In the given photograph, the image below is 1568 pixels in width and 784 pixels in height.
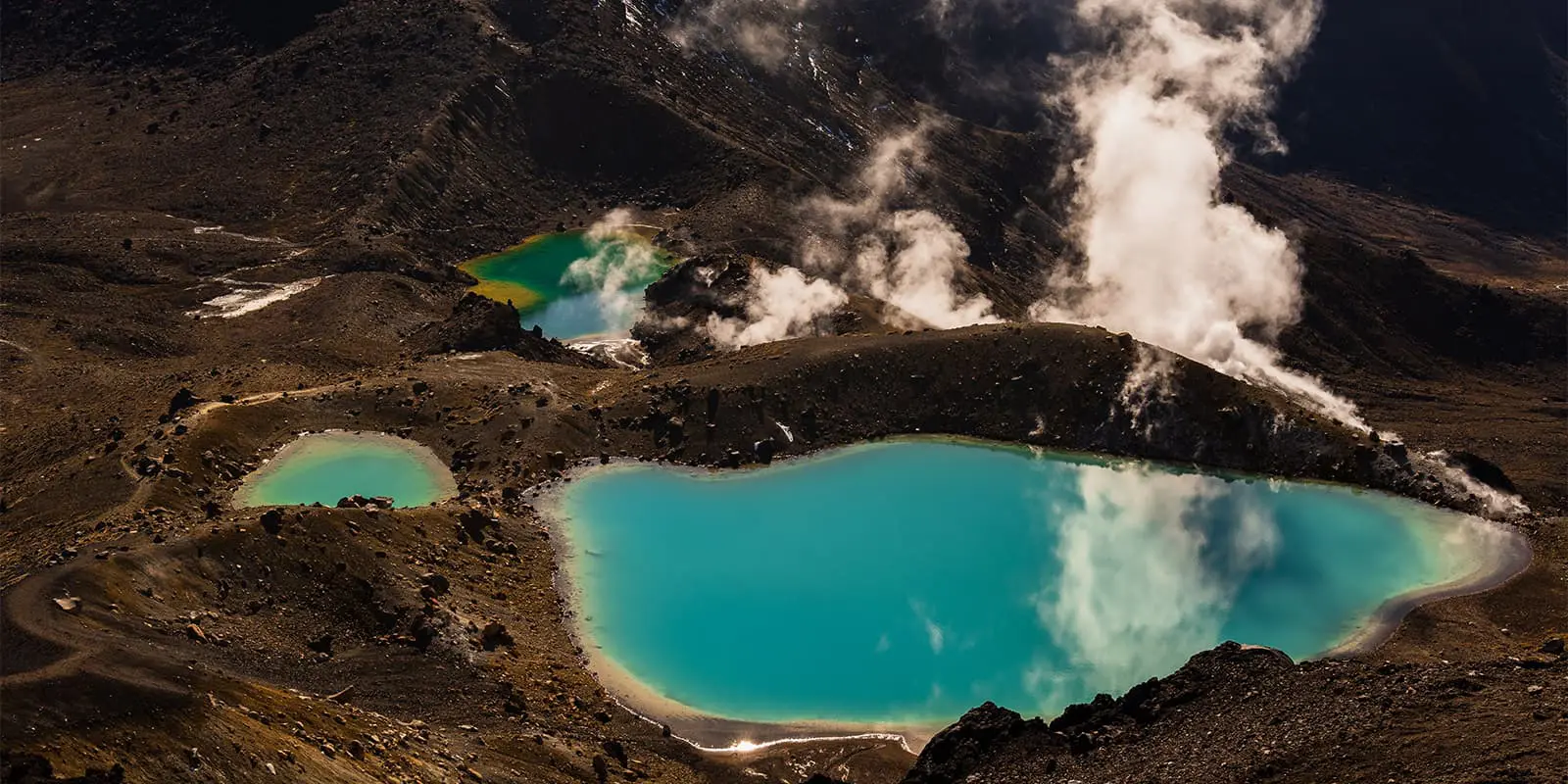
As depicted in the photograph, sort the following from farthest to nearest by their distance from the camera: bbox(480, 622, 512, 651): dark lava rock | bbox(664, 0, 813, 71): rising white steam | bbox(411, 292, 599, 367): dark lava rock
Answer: bbox(664, 0, 813, 71): rising white steam, bbox(411, 292, 599, 367): dark lava rock, bbox(480, 622, 512, 651): dark lava rock

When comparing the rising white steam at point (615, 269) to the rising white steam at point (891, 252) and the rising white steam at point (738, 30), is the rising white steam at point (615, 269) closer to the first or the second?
the rising white steam at point (891, 252)

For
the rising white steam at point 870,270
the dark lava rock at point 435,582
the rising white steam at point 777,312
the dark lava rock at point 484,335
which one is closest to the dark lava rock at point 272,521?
the dark lava rock at point 435,582

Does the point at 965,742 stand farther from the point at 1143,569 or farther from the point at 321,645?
the point at 321,645

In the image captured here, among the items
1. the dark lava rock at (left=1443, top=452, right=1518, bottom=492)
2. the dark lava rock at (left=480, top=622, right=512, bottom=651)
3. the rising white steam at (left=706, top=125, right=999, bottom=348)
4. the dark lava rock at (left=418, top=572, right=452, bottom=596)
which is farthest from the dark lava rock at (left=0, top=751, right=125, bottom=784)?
the dark lava rock at (left=1443, top=452, right=1518, bottom=492)

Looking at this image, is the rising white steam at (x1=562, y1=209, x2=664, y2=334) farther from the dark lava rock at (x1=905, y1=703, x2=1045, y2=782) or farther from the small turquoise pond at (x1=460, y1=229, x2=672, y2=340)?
the dark lava rock at (x1=905, y1=703, x2=1045, y2=782)

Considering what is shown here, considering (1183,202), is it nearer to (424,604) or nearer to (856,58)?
(856,58)

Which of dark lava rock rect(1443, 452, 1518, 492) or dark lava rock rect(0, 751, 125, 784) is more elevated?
dark lava rock rect(1443, 452, 1518, 492)

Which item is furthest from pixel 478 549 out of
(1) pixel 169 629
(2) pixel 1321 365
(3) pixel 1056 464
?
(2) pixel 1321 365
